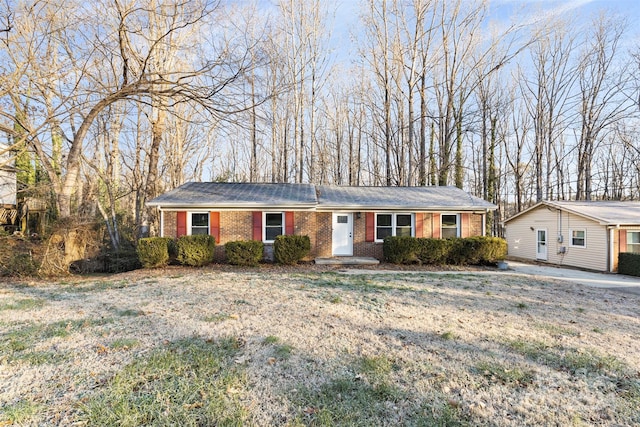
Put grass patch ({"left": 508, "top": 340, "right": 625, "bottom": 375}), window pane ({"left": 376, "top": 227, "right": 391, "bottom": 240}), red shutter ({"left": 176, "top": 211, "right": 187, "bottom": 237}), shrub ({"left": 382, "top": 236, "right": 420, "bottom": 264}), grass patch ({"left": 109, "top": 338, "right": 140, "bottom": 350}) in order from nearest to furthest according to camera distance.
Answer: grass patch ({"left": 508, "top": 340, "right": 625, "bottom": 375}) → grass patch ({"left": 109, "top": 338, "right": 140, "bottom": 350}) → shrub ({"left": 382, "top": 236, "right": 420, "bottom": 264}) → red shutter ({"left": 176, "top": 211, "right": 187, "bottom": 237}) → window pane ({"left": 376, "top": 227, "right": 391, "bottom": 240})

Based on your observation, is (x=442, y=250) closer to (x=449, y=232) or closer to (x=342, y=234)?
(x=449, y=232)

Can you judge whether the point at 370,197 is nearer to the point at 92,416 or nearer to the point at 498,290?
the point at 498,290

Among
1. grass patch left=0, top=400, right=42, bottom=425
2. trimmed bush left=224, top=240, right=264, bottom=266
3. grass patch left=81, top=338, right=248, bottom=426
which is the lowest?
grass patch left=81, top=338, right=248, bottom=426

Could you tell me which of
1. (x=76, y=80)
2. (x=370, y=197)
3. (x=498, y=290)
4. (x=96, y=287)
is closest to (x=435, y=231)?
(x=370, y=197)

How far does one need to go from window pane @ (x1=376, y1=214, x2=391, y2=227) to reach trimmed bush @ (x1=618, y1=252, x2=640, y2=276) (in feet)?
28.6

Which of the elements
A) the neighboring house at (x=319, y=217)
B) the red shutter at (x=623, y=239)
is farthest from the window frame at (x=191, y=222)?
the red shutter at (x=623, y=239)

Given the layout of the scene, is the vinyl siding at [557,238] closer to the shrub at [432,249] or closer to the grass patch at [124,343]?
the shrub at [432,249]

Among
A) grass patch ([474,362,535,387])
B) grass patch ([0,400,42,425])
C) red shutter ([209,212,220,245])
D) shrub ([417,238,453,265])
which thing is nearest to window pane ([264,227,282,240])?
red shutter ([209,212,220,245])

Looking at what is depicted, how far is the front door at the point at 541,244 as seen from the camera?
15.3 m

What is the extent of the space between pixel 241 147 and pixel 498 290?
23.8 meters

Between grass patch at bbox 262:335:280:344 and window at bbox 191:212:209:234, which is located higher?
window at bbox 191:212:209:234

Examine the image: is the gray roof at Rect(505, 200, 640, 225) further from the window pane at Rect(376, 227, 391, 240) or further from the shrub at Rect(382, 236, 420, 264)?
the window pane at Rect(376, 227, 391, 240)

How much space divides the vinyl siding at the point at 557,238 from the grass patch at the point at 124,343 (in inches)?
625

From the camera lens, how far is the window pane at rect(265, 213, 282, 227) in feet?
41.1
